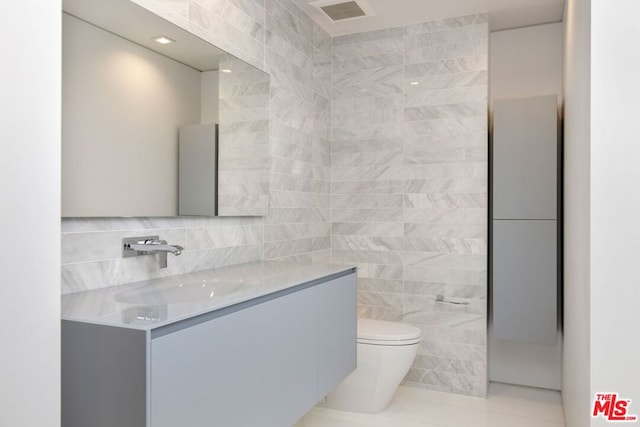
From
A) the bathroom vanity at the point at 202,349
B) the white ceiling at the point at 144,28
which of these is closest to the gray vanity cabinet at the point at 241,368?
the bathroom vanity at the point at 202,349

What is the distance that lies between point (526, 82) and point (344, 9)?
1.35 meters

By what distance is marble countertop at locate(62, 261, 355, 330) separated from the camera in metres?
1.18

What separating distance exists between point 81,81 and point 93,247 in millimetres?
563

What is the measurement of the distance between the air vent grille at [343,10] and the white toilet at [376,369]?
6.51 ft

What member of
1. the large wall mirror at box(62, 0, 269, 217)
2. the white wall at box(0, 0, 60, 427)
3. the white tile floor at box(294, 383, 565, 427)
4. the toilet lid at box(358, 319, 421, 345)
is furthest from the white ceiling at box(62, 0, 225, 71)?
the white tile floor at box(294, 383, 565, 427)

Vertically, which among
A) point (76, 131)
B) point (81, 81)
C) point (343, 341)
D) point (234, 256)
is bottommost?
point (343, 341)

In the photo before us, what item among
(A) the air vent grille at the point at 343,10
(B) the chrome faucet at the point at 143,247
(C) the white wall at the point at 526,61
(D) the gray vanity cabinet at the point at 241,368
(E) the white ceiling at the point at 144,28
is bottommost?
(D) the gray vanity cabinet at the point at 241,368

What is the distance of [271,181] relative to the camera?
264 cm

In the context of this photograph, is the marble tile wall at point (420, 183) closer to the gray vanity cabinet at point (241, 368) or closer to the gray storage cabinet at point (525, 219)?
the gray storage cabinet at point (525, 219)

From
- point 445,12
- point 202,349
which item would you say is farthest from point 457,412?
point 445,12

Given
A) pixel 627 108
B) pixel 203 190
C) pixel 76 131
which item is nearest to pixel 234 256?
pixel 203 190

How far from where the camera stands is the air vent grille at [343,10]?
2.85 m

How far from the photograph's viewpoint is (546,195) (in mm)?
2912

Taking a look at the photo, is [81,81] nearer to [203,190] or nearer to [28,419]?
[203,190]
